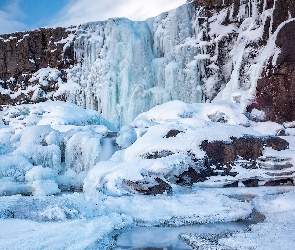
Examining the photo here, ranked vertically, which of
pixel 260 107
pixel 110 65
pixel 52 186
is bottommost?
pixel 52 186

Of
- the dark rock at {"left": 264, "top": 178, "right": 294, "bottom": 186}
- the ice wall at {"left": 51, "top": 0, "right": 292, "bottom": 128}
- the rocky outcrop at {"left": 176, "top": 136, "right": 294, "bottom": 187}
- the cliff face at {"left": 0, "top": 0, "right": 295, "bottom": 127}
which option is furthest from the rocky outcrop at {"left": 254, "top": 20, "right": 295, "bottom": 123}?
the dark rock at {"left": 264, "top": 178, "right": 294, "bottom": 186}

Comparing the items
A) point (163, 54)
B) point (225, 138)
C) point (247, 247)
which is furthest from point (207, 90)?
point (247, 247)

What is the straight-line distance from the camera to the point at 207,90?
655 inches

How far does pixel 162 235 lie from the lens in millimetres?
4539

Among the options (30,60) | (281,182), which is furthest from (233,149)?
(30,60)

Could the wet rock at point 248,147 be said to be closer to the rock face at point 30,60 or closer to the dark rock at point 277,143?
the dark rock at point 277,143

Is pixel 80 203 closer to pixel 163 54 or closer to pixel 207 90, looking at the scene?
pixel 207 90

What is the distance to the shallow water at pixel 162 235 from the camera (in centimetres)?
407

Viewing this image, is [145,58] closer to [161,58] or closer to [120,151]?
[161,58]

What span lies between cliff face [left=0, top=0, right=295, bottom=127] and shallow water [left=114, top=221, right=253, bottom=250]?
7.91m

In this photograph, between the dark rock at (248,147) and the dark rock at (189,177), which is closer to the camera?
the dark rock at (189,177)

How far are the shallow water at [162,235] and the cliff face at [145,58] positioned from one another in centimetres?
791

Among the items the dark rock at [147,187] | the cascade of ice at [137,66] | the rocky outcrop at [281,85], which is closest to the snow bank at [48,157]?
the dark rock at [147,187]

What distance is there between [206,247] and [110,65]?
15.3 m
